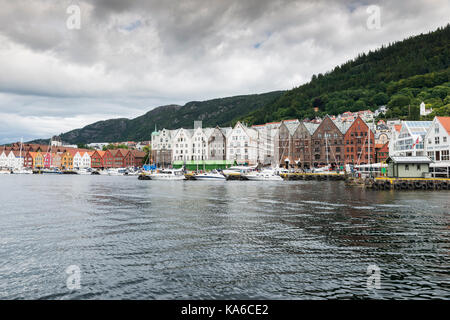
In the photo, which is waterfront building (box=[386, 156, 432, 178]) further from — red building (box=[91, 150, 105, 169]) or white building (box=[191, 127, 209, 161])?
red building (box=[91, 150, 105, 169])

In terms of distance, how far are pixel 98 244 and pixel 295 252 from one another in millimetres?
9475

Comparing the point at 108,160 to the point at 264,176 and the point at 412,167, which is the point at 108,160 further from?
the point at 412,167

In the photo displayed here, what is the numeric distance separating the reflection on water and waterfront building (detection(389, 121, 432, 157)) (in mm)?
44587

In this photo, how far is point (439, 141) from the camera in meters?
58.8

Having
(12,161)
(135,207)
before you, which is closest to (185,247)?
(135,207)

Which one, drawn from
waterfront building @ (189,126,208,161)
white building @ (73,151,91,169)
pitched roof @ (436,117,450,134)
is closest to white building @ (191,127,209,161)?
waterfront building @ (189,126,208,161)

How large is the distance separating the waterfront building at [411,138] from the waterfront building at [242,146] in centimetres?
5356

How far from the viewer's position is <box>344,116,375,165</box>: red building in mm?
104938

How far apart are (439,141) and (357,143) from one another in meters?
46.7

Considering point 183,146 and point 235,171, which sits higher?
point 183,146

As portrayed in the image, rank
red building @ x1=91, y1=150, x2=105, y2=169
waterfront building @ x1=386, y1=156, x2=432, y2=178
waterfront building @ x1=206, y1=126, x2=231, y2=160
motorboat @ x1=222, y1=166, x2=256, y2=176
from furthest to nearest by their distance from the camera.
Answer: red building @ x1=91, y1=150, x2=105, y2=169 < waterfront building @ x1=206, y1=126, x2=231, y2=160 < motorboat @ x1=222, y1=166, x2=256, y2=176 < waterfront building @ x1=386, y1=156, x2=432, y2=178

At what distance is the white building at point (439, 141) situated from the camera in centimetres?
5685

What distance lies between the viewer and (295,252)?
14820 mm

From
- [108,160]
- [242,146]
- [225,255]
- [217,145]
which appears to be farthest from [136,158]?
[225,255]
